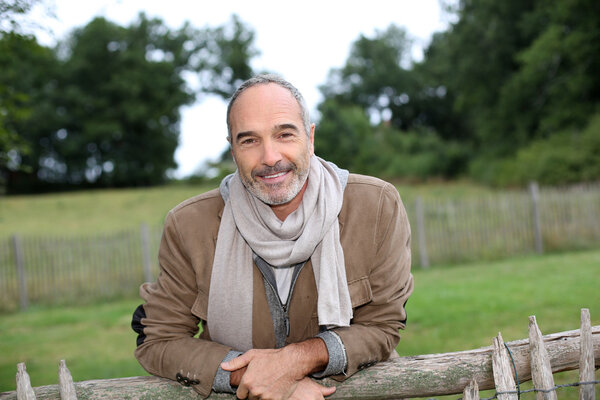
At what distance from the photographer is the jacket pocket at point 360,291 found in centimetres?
261

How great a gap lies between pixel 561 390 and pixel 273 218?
354cm

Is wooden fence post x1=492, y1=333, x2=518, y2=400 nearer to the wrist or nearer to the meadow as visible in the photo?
the wrist

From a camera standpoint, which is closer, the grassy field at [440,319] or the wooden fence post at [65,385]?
the wooden fence post at [65,385]

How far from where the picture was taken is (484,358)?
2635mm

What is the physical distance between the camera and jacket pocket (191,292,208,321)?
2.70 meters

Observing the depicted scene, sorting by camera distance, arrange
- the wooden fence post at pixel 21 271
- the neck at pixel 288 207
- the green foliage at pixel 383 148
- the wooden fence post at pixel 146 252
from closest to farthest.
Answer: the neck at pixel 288 207 → the wooden fence post at pixel 21 271 → the wooden fence post at pixel 146 252 → the green foliage at pixel 383 148

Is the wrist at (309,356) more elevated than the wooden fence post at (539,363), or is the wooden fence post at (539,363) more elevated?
the wrist at (309,356)

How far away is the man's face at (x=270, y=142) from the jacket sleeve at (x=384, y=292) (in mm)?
463

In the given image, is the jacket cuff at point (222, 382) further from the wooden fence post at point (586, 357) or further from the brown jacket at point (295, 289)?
the wooden fence post at point (586, 357)

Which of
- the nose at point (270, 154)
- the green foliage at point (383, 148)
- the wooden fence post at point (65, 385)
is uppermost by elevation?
the green foliage at point (383, 148)

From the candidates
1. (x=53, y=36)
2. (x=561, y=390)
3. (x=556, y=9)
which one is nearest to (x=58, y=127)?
(x=556, y=9)

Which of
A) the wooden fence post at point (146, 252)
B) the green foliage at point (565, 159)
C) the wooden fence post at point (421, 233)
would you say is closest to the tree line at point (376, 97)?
the green foliage at point (565, 159)

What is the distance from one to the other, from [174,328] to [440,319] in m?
5.23

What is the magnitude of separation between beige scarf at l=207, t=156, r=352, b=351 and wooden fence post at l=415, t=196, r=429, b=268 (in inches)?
412
